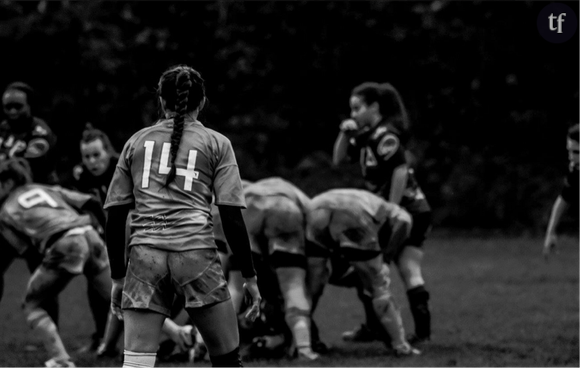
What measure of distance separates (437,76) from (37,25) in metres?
7.32

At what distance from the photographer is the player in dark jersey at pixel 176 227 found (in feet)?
13.6

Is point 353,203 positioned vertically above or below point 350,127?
below

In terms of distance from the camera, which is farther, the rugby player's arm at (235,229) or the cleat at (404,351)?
the cleat at (404,351)

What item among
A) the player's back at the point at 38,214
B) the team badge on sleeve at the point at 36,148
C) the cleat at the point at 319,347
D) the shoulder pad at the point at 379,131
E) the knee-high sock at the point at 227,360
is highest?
the shoulder pad at the point at 379,131

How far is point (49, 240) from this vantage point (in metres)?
6.43

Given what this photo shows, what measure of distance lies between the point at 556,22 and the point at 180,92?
13.7 metres

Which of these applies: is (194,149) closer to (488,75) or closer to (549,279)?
(549,279)

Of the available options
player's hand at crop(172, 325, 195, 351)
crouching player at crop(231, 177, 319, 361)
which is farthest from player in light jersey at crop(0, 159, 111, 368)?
crouching player at crop(231, 177, 319, 361)

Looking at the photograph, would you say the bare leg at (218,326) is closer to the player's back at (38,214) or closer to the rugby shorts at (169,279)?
the rugby shorts at (169,279)

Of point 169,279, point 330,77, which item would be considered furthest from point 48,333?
point 330,77

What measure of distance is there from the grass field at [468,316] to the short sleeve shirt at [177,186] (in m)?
2.41

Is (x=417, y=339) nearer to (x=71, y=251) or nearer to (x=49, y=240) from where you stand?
(x=71, y=251)

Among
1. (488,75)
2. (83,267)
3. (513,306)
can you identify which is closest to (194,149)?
(83,267)

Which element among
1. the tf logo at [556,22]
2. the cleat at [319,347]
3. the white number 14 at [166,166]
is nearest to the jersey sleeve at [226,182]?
the white number 14 at [166,166]
